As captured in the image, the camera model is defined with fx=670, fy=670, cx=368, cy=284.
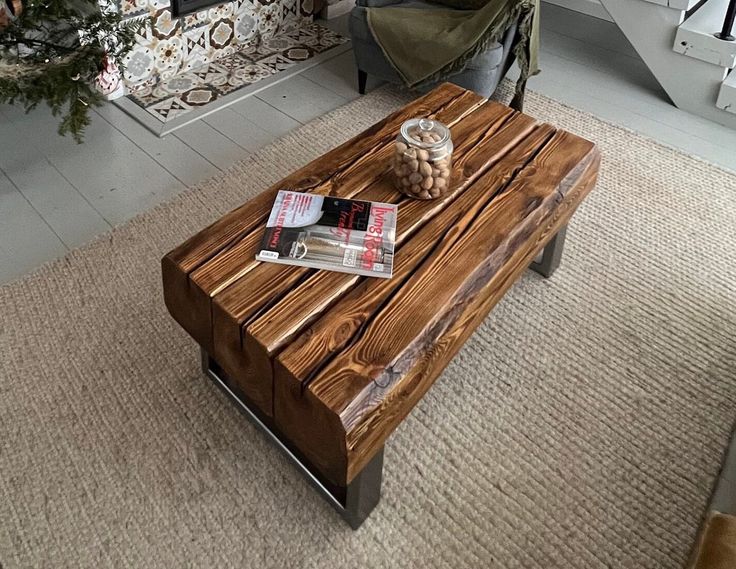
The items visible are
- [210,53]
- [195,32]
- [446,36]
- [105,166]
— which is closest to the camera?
[105,166]

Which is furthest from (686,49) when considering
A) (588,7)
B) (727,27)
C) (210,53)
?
(210,53)

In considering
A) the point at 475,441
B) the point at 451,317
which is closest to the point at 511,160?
the point at 451,317

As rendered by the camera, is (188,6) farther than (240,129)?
Yes

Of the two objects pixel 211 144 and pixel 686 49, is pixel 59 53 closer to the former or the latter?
pixel 211 144

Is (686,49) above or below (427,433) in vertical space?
above

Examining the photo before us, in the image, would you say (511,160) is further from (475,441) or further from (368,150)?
(475,441)

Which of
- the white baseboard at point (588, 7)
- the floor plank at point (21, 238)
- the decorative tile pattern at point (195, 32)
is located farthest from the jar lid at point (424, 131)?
the white baseboard at point (588, 7)

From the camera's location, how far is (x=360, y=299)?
1.28m

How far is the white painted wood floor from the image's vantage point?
207 cm

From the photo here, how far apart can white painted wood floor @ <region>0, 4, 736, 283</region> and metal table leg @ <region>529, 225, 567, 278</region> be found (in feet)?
3.16

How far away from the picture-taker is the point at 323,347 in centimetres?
119

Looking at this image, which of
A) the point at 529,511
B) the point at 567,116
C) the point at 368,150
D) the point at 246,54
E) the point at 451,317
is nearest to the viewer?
the point at 451,317

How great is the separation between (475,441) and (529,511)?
197 mm

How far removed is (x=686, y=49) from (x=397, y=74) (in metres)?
1.16
